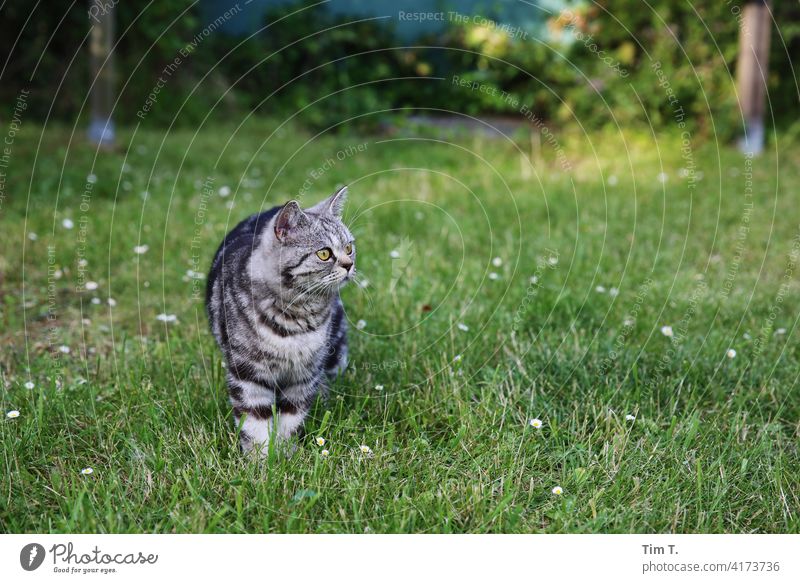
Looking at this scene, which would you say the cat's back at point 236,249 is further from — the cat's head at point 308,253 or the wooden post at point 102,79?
the wooden post at point 102,79

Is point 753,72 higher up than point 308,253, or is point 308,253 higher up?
point 753,72

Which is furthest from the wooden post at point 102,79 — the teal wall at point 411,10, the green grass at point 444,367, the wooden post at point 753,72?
the wooden post at point 753,72

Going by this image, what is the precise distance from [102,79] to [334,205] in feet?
18.2

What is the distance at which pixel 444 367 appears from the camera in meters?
3.45

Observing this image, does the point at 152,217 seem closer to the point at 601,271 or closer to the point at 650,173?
the point at 601,271

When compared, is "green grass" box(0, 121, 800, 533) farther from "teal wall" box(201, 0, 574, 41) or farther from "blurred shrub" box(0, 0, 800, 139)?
"teal wall" box(201, 0, 574, 41)

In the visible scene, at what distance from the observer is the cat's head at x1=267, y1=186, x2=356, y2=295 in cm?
288

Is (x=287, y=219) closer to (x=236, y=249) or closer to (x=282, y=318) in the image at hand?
(x=282, y=318)

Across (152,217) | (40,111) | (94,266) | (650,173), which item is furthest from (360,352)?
(40,111)

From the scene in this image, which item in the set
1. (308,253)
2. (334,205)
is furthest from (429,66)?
(308,253)

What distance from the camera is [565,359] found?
3.58m

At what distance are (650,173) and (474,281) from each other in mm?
3439

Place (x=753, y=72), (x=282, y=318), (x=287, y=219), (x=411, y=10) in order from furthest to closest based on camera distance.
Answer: (x=411, y=10) → (x=753, y=72) → (x=282, y=318) → (x=287, y=219)

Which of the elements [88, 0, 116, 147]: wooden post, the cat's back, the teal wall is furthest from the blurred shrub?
the cat's back
